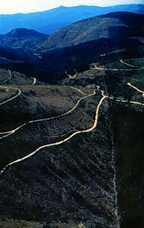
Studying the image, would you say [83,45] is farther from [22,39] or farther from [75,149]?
[75,149]

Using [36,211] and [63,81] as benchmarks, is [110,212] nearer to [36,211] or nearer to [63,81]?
[36,211]

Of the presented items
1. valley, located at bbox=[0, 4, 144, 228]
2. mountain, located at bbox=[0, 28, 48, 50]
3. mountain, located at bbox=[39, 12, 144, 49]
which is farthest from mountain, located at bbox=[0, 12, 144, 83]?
valley, located at bbox=[0, 4, 144, 228]

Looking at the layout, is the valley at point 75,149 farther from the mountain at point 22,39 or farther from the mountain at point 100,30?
the mountain at point 22,39

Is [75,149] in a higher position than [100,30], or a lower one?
lower

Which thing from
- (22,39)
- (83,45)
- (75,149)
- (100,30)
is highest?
(100,30)

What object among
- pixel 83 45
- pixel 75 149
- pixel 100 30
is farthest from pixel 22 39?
pixel 75 149

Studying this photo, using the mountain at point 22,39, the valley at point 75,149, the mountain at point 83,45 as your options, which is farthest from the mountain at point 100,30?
the valley at point 75,149
